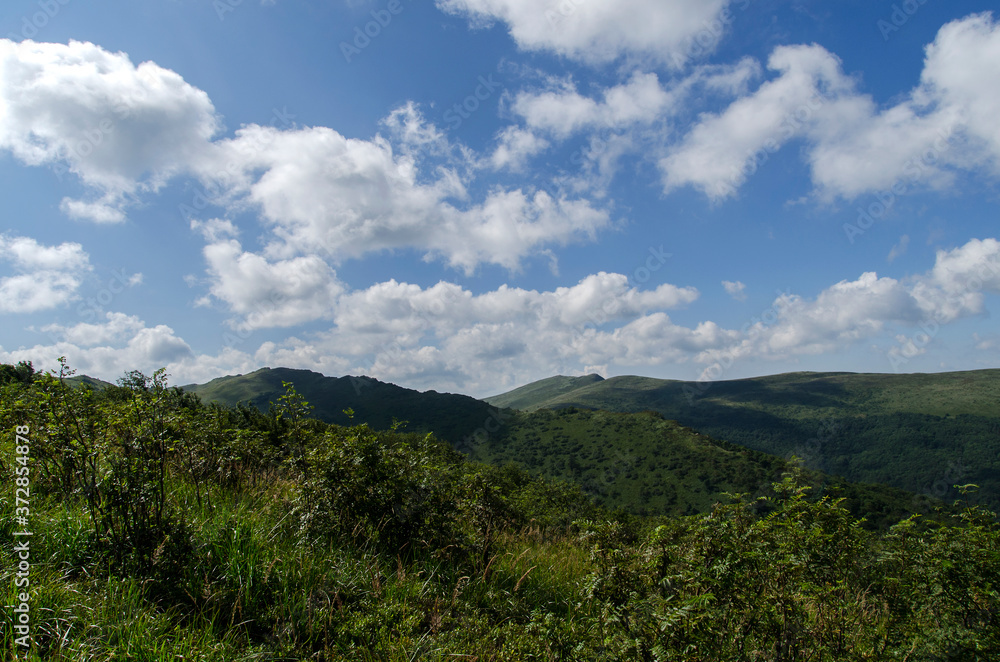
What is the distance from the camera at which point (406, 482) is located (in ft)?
19.3

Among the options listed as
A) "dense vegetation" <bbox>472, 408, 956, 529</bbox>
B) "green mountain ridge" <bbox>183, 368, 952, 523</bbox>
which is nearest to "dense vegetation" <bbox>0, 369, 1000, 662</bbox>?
"green mountain ridge" <bbox>183, 368, 952, 523</bbox>

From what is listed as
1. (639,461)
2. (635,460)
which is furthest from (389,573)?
(635,460)

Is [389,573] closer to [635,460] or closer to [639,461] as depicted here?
[639,461]

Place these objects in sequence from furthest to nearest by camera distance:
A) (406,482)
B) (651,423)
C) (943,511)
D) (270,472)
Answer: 1. (651,423)
2. (270,472)
3. (943,511)
4. (406,482)

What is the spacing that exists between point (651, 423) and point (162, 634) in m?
182

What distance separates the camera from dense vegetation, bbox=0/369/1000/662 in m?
3.32

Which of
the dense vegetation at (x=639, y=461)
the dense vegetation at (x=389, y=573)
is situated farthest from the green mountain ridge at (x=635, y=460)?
the dense vegetation at (x=389, y=573)

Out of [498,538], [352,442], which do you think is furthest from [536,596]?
[352,442]

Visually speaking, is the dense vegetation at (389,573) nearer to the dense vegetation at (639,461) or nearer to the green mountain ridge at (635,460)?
the green mountain ridge at (635,460)

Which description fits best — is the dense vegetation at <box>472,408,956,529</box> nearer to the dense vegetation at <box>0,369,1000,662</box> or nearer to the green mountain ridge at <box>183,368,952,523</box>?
the green mountain ridge at <box>183,368,952,523</box>

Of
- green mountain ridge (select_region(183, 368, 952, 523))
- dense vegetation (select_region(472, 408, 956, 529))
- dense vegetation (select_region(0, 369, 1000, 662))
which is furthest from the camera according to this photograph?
green mountain ridge (select_region(183, 368, 952, 523))

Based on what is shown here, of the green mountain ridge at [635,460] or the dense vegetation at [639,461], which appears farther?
the green mountain ridge at [635,460]

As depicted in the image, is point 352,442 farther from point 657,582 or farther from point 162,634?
point 657,582

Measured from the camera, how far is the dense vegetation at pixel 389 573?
3.32 meters
